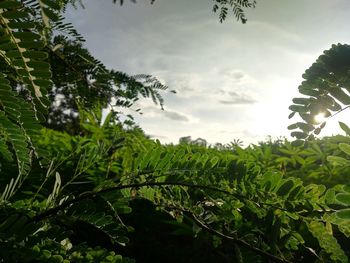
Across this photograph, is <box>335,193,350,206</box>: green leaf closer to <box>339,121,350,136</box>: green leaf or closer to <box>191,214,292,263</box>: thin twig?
<box>339,121,350,136</box>: green leaf


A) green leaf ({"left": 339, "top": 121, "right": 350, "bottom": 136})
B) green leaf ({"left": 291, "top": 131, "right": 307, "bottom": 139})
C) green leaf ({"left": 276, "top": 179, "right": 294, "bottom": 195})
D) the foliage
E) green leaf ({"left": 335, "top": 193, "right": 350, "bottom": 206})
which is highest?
the foliage

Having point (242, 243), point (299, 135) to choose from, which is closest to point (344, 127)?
point (299, 135)

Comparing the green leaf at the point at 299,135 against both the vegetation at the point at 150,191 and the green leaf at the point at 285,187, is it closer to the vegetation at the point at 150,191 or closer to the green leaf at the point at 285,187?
the vegetation at the point at 150,191

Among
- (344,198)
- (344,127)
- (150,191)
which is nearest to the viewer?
(344,198)

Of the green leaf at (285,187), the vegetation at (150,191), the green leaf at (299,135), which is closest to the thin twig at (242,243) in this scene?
the vegetation at (150,191)

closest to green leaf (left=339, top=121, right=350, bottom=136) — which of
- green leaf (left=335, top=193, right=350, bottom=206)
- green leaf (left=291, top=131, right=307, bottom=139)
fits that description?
green leaf (left=291, top=131, right=307, bottom=139)

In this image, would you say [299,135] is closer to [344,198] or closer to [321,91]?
[321,91]

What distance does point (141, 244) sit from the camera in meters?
3.99

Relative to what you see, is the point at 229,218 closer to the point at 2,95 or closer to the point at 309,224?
the point at 309,224

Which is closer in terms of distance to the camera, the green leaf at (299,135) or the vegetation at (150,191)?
the vegetation at (150,191)

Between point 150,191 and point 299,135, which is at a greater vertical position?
point 299,135

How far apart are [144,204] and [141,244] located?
1.36 ft

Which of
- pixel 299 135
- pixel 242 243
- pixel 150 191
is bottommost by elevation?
pixel 242 243

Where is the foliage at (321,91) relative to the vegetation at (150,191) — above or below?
above
